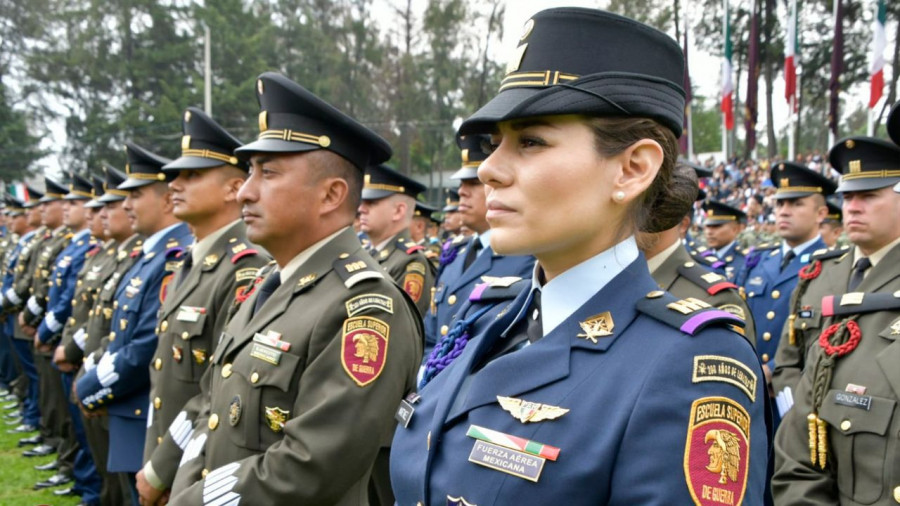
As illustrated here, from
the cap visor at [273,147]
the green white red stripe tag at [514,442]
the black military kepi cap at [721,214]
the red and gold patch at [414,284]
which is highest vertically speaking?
the cap visor at [273,147]

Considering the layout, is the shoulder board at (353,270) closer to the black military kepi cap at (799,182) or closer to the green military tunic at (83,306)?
the green military tunic at (83,306)

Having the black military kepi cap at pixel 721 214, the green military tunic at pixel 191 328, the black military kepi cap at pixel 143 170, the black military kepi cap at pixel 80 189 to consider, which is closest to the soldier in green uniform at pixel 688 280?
the green military tunic at pixel 191 328

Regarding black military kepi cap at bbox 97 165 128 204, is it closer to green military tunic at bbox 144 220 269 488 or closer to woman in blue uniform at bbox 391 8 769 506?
green military tunic at bbox 144 220 269 488

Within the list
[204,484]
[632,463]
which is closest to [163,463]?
[204,484]

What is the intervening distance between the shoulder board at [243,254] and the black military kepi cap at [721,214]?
6699 millimetres

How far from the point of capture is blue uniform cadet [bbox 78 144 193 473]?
4.62m

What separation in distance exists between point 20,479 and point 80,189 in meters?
4.22

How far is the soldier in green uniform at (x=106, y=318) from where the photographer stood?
5387mm

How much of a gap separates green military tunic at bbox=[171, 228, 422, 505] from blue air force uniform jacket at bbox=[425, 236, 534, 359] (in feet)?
5.28

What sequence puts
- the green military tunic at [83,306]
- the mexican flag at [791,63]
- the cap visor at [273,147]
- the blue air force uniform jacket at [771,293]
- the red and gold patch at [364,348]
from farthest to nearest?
the mexican flag at [791,63]
the blue air force uniform jacket at [771,293]
the green military tunic at [83,306]
the cap visor at [273,147]
the red and gold patch at [364,348]

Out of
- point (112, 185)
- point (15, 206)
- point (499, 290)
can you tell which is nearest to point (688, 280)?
point (499, 290)

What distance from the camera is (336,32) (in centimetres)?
4194

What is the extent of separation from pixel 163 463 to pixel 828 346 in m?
3.07

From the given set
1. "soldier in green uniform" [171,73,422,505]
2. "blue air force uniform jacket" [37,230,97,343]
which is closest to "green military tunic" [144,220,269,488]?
"soldier in green uniform" [171,73,422,505]
